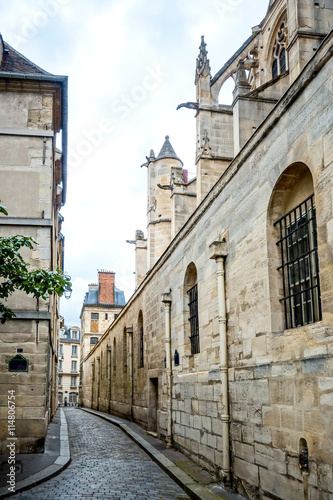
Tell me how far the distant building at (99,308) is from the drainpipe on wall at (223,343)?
49.5m

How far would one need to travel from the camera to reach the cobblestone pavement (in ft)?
A: 24.7

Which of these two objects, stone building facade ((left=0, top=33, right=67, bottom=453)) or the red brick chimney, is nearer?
stone building facade ((left=0, top=33, right=67, bottom=453))

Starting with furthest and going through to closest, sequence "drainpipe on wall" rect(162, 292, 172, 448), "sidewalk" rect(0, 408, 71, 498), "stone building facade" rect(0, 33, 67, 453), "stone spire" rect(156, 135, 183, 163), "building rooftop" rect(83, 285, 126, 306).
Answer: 1. "building rooftop" rect(83, 285, 126, 306)
2. "stone spire" rect(156, 135, 183, 163)
3. "drainpipe on wall" rect(162, 292, 172, 448)
4. "stone building facade" rect(0, 33, 67, 453)
5. "sidewalk" rect(0, 408, 71, 498)

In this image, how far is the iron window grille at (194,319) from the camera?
1055 centimetres

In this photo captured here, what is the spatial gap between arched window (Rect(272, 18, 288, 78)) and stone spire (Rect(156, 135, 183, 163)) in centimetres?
785

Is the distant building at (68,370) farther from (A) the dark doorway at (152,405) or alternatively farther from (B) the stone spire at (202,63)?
(A) the dark doorway at (152,405)

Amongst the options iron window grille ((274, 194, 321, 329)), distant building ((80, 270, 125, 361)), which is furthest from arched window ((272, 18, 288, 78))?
distant building ((80, 270, 125, 361))

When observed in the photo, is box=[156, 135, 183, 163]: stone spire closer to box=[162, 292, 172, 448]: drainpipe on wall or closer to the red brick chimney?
box=[162, 292, 172, 448]: drainpipe on wall

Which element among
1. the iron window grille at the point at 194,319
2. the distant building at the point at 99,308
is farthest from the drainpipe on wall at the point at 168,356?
the distant building at the point at 99,308

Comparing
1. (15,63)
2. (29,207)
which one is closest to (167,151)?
(15,63)

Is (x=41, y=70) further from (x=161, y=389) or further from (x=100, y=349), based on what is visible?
(x=100, y=349)

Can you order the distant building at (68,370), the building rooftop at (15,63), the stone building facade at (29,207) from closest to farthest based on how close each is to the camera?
the stone building facade at (29,207) < the building rooftop at (15,63) < the distant building at (68,370)

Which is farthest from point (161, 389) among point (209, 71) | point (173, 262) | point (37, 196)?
point (209, 71)

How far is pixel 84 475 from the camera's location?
9.09 m
